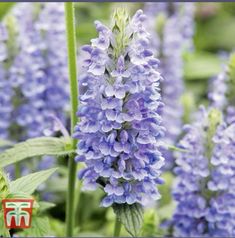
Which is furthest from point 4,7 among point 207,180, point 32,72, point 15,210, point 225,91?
point 15,210

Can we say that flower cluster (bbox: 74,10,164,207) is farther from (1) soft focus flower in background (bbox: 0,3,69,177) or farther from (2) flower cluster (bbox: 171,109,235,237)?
(1) soft focus flower in background (bbox: 0,3,69,177)

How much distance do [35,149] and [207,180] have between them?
0.73 meters

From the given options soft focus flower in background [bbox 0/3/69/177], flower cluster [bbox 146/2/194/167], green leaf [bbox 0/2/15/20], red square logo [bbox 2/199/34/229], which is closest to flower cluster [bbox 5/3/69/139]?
soft focus flower in background [bbox 0/3/69/177]

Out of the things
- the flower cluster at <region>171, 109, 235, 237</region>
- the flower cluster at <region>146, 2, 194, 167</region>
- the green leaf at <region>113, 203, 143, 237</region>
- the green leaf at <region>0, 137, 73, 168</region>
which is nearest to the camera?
the green leaf at <region>113, 203, 143, 237</region>

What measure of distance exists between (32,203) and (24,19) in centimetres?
156

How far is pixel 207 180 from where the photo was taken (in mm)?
2631

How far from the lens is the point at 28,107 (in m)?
3.05

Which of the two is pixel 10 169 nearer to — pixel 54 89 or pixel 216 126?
pixel 54 89

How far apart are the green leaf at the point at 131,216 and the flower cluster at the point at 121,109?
3 centimetres

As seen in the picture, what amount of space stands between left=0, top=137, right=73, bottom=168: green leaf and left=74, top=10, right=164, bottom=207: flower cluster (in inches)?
5.9

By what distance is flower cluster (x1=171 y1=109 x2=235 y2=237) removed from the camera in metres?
2.56

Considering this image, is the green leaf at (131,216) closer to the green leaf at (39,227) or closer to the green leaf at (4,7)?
the green leaf at (39,227)

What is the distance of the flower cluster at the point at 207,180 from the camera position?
2.56 meters

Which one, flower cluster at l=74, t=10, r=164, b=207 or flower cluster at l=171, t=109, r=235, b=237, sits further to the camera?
flower cluster at l=171, t=109, r=235, b=237
